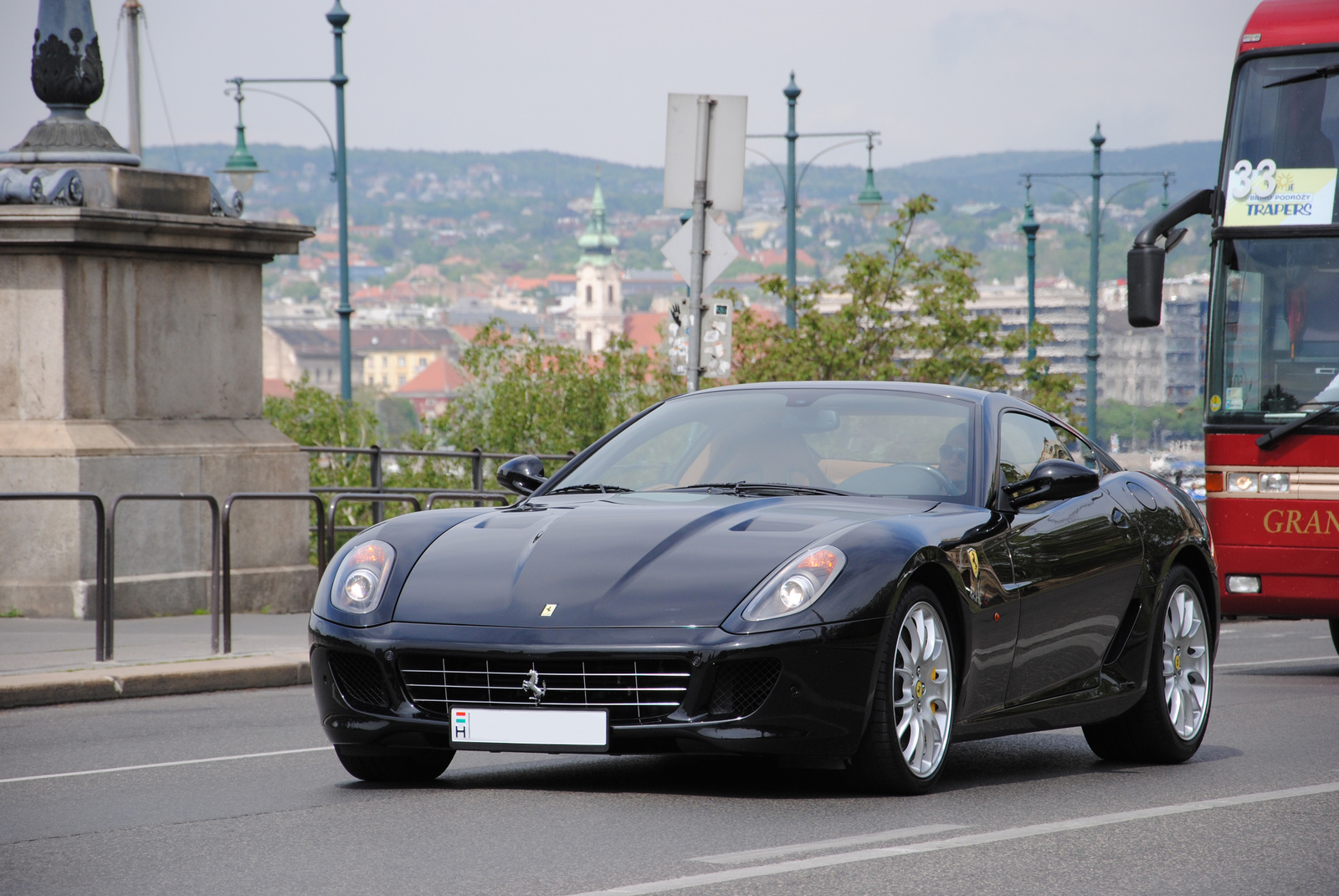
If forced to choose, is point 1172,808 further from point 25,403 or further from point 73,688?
point 25,403

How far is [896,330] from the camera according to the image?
124ft

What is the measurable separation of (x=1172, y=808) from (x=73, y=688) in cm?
596

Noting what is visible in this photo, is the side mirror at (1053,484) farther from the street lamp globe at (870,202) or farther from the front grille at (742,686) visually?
the street lamp globe at (870,202)

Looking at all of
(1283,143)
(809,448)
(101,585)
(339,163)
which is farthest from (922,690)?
(339,163)

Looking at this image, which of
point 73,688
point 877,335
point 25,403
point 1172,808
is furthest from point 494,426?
point 1172,808

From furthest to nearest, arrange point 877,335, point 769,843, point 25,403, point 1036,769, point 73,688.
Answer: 1. point 877,335
2. point 25,403
3. point 73,688
4. point 1036,769
5. point 769,843

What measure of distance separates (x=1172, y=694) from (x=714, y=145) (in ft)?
24.0

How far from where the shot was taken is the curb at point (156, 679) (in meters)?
9.84

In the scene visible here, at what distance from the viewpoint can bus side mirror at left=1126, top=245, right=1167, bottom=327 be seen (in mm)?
12086

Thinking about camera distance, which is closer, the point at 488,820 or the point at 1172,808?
the point at 488,820

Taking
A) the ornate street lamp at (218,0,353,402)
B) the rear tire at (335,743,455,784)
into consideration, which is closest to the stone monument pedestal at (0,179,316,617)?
the rear tire at (335,743,455,784)

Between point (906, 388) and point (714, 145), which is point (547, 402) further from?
point (906, 388)

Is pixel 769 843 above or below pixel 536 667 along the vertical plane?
below

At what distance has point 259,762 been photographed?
7.46 m
